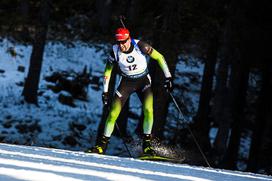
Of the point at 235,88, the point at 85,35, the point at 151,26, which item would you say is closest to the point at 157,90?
the point at 151,26

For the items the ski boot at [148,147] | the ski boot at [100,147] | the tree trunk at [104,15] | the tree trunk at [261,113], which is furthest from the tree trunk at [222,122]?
the tree trunk at [104,15]

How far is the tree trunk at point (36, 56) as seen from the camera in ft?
65.7

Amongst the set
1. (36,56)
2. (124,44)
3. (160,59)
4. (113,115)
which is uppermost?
(124,44)

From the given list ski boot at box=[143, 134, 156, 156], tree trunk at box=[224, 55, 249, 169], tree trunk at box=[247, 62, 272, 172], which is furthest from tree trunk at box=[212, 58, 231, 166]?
ski boot at box=[143, 134, 156, 156]

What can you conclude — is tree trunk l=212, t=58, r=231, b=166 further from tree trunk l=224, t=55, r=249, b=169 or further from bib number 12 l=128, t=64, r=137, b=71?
bib number 12 l=128, t=64, r=137, b=71

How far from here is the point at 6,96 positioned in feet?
68.7

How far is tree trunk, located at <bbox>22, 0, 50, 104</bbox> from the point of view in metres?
20.0

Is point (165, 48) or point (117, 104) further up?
point (165, 48)

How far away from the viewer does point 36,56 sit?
66.3 ft

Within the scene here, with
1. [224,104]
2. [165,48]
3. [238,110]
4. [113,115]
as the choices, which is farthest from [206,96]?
[113,115]

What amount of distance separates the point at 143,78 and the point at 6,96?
40.6 ft

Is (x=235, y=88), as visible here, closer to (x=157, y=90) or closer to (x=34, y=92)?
(x=157, y=90)

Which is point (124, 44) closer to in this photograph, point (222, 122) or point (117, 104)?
point (117, 104)

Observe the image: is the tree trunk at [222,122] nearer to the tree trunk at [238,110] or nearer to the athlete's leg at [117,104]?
the tree trunk at [238,110]
